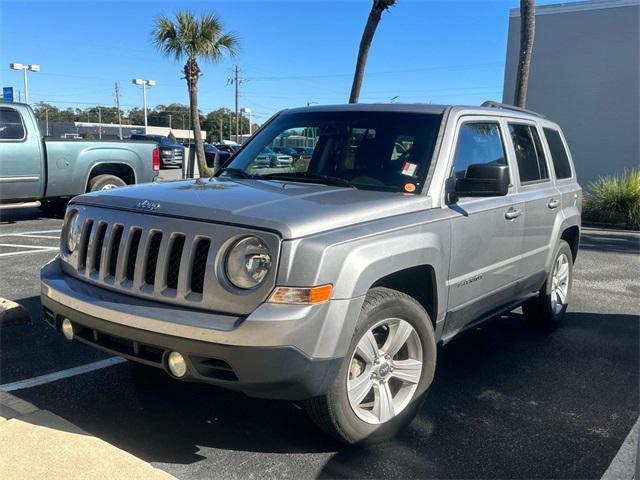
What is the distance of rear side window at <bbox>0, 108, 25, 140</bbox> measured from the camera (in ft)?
32.5

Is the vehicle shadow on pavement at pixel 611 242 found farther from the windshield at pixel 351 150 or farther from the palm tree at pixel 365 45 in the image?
the windshield at pixel 351 150

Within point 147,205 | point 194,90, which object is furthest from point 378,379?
point 194,90

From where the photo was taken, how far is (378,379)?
3.25 metres

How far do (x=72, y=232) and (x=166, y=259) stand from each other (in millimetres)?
967

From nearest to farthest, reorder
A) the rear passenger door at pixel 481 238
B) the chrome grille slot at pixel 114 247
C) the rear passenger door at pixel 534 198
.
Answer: the chrome grille slot at pixel 114 247 → the rear passenger door at pixel 481 238 → the rear passenger door at pixel 534 198

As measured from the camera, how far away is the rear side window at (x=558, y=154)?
5414 mm

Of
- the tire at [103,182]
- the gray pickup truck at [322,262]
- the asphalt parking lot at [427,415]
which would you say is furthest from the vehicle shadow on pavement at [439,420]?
the tire at [103,182]

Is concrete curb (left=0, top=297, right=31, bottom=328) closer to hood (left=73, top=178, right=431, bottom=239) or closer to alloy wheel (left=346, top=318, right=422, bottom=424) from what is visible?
hood (left=73, top=178, right=431, bottom=239)

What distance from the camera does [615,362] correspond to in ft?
15.6

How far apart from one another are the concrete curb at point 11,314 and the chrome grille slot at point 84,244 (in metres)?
2.00

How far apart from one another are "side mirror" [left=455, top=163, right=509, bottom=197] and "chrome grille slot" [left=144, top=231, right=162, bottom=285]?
1863mm

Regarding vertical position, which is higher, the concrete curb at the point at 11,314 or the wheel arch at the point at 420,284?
the wheel arch at the point at 420,284

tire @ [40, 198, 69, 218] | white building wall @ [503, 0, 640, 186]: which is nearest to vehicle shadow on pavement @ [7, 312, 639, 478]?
tire @ [40, 198, 69, 218]

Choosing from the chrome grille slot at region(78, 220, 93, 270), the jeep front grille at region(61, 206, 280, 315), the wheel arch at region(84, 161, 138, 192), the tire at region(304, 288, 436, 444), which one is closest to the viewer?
the jeep front grille at region(61, 206, 280, 315)
